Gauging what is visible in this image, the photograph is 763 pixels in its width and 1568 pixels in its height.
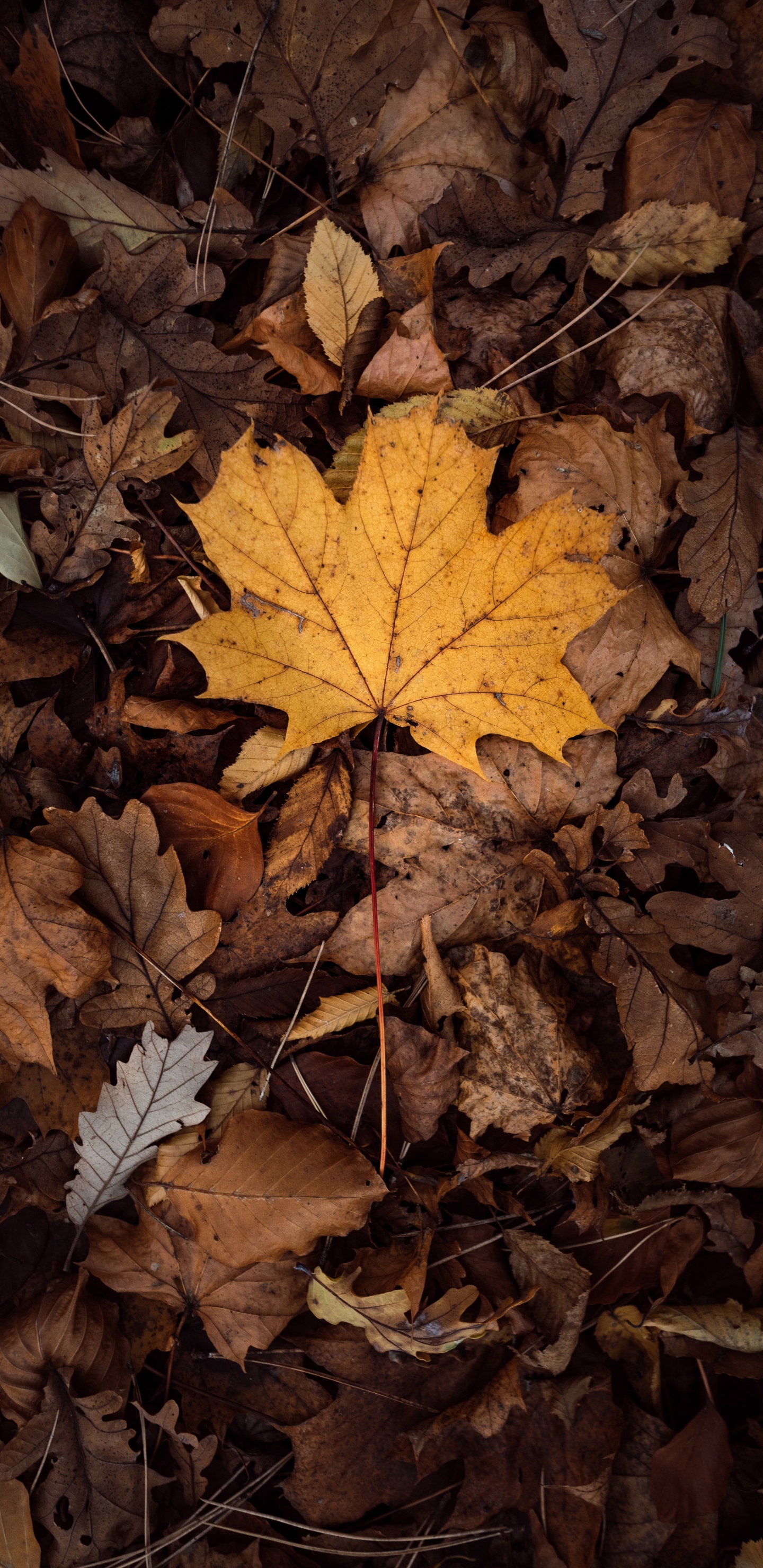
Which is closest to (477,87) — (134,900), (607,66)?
(607,66)

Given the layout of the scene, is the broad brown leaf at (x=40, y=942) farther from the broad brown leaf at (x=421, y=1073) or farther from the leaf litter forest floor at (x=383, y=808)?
the broad brown leaf at (x=421, y=1073)

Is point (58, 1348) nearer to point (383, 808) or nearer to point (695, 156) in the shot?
point (383, 808)

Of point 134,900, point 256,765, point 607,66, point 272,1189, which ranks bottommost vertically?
point 272,1189

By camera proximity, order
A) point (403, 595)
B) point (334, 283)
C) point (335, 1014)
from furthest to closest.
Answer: point (335, 1014)
point (334, 283)
point (403, 595)

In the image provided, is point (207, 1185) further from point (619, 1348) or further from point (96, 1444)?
point (619, 1348)

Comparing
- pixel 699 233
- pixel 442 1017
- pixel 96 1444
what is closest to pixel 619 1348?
pixel 442 1017

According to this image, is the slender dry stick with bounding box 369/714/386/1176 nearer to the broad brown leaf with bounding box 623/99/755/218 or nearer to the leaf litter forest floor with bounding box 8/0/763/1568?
the leaf litter forest floor with bounding box 8/0/763/1568

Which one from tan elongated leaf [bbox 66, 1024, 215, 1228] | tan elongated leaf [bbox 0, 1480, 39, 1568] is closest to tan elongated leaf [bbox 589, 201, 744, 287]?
tan elongated leaf [bbox 66, 1024, 215, 1228]
